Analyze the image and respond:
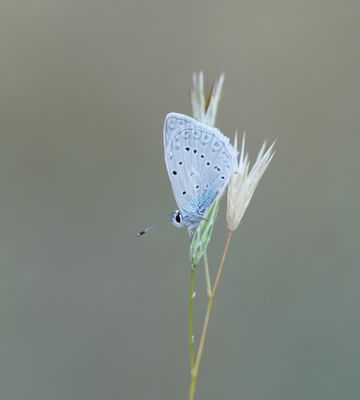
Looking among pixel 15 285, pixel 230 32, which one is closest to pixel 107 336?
pixel 15 285

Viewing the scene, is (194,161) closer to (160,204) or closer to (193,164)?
(193,164)

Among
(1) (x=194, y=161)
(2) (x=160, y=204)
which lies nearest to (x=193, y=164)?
(1) (x=194, y=161)

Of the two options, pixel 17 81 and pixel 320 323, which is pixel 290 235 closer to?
pixel 320 323

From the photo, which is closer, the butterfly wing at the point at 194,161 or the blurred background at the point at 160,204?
the butterfly wing at the point at 194,161

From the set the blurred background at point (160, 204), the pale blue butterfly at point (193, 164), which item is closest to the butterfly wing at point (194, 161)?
the pale blue butterfly at point (193, 164)

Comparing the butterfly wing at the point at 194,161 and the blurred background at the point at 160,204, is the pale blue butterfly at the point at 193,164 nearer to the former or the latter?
the butterfly wing at the point at 194,161

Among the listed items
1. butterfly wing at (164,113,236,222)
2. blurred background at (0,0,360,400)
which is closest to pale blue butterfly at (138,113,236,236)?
butterfly wing at (164,113,236,222)
